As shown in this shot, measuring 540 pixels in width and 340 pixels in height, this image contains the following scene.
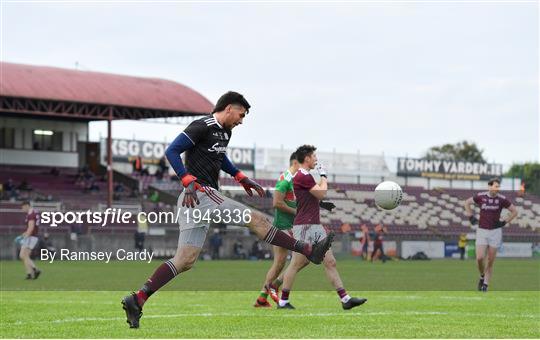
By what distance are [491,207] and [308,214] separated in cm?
796

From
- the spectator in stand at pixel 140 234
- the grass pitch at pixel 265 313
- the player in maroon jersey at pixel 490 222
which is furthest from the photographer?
the spectator in stand at pixel 140 234

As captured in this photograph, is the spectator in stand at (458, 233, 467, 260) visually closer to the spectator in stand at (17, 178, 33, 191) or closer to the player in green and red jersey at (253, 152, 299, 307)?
the spectator in stand at (17, 178, 33, 191)

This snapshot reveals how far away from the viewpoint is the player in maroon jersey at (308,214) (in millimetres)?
14758

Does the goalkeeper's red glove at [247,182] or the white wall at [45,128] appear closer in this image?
the goalkeeper's red glove at [247,182]

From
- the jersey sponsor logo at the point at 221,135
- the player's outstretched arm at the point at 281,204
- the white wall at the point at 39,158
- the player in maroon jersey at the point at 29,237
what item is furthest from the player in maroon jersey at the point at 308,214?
the white wall at the point at 39,158

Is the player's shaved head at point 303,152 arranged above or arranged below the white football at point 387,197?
above

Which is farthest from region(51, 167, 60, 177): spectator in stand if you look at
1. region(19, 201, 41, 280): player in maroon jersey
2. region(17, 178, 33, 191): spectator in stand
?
region(19, 201, 41, 280): player in maroon jersey

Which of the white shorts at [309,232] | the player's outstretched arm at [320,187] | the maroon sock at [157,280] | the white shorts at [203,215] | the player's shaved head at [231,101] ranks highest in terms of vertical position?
the player's shaved head at [231,101]

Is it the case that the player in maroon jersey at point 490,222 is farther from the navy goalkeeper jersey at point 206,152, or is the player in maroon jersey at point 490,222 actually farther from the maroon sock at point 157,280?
the maroon sock at point 157,280

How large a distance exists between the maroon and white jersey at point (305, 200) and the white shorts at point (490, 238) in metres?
7.80

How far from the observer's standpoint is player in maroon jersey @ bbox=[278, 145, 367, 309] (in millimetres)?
14758

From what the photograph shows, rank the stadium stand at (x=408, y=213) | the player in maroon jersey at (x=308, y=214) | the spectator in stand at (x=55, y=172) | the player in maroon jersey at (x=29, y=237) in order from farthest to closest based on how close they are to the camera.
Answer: the spectator in stand at (x=55, y=172) → the stadium stand at (x=408, y=213) → the player in maroon jersey at (x=29, y=237) → the player in maroon jersey at (x=308, y=214)

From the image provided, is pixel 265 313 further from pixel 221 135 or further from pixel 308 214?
pixel 221 135

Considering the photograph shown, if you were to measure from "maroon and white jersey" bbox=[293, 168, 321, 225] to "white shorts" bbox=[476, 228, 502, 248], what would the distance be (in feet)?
25.6
